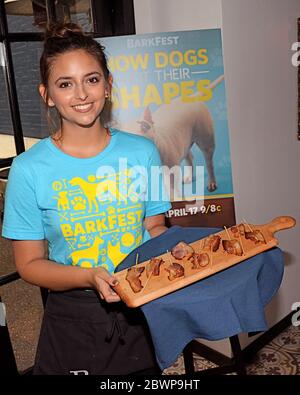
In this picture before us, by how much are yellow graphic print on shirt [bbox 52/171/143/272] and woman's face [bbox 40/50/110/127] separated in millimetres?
162

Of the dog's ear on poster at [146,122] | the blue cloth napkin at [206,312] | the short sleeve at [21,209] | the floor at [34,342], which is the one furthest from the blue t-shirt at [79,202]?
the floor at [34,342]

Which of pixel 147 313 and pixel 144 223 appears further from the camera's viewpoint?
pixel 144 223

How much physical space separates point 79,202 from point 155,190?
242mm

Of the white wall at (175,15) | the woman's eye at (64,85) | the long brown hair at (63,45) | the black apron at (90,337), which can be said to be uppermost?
the white wall at (175,15)

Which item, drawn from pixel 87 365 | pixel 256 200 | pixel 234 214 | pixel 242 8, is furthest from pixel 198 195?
pixel 87 365

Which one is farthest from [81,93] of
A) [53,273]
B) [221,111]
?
[221,111]

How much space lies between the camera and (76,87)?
111 cm

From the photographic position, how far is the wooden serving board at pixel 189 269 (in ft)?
3.21

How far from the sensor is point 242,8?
6.19 feet

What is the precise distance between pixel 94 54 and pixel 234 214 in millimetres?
1022

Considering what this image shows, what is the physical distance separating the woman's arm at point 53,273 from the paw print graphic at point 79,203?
14 centimetres

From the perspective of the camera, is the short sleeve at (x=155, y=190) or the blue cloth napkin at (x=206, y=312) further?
the short sleeve at (x=155, y=190)

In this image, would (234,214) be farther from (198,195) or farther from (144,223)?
(144,223)

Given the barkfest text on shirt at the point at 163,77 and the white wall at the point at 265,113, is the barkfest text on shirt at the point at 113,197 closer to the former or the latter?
the barkfest text on shirt at the point at 163,77
